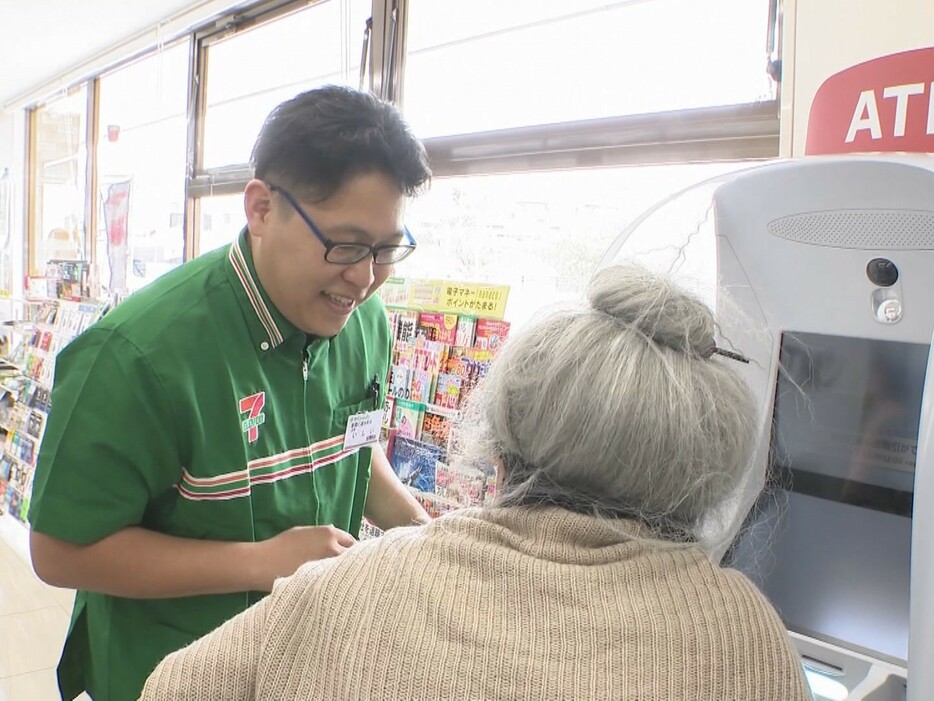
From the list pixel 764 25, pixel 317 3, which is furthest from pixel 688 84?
pixel 317 3

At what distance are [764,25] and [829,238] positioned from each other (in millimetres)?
920

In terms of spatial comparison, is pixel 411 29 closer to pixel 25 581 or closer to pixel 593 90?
pixel 593 90

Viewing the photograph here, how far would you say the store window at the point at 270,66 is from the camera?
2.96m

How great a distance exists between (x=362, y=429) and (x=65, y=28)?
3888 millimetres

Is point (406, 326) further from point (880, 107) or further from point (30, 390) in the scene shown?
point (30, 390)

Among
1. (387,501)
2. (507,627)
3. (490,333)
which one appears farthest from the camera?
(490,333)

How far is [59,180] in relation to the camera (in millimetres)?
5695

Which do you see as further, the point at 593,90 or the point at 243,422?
the point at 593,90

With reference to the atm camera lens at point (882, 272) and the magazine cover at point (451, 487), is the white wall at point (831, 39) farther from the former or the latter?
the magazine cover at point (451, 487)

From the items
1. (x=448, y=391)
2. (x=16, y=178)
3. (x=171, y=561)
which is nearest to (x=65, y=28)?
(x=16, y=178)

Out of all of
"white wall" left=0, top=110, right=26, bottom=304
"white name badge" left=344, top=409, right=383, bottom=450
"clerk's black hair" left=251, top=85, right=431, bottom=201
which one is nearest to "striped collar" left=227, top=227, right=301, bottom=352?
"clerk's black hair" left=251, top=85, right=431, bottom=201

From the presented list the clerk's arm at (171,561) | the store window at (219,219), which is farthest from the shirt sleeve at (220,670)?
the store window at (219,219)

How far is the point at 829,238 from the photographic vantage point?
3.62ft

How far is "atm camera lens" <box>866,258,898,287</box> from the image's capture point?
1.05 meters
